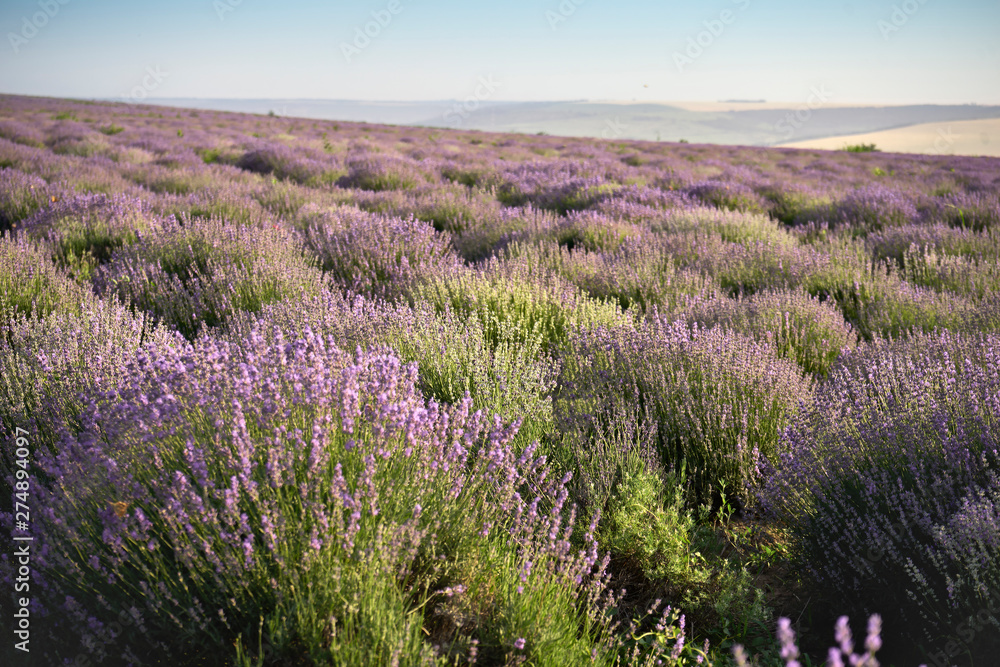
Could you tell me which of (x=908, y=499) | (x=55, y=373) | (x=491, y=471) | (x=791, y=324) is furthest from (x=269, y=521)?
(x=791, y=324)

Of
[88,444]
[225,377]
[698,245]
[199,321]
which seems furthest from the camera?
[698,245]

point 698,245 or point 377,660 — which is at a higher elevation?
point 698,245

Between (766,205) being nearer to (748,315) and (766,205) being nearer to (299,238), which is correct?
(748,315)

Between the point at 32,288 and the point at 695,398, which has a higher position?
the point at 32,288

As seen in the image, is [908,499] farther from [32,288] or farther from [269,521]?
[32,288]

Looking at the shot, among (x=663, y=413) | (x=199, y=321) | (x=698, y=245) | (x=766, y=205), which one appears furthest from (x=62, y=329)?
(x=766, y=205)

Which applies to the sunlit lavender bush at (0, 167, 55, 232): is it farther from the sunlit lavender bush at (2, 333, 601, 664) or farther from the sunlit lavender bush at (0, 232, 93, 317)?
the sunlit lavender bush at (2, 333, 601, 664)

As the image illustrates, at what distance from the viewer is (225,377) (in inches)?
70.8

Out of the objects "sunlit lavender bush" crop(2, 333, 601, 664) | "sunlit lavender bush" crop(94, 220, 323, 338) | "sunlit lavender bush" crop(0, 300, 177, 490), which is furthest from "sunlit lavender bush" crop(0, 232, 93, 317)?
"sunlit lavender bush" crop(2, 333, 601, 664)

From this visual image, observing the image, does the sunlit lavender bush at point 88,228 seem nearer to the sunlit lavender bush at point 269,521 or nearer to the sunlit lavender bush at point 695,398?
the sunlit lavender bush at point 269,521

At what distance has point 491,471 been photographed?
1914 mm

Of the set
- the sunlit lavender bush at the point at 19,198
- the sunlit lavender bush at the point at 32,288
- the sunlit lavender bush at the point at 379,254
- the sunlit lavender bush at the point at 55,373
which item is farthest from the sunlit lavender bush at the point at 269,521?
the sunlit lavender bush at the point at 19,198

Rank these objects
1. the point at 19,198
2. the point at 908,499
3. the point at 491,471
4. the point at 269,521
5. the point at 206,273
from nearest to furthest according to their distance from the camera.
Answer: the point at 269,521, the point at 908,499, the point at 491,471, the point at 206,273, the point at 19,198

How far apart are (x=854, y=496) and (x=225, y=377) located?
6.90ft
